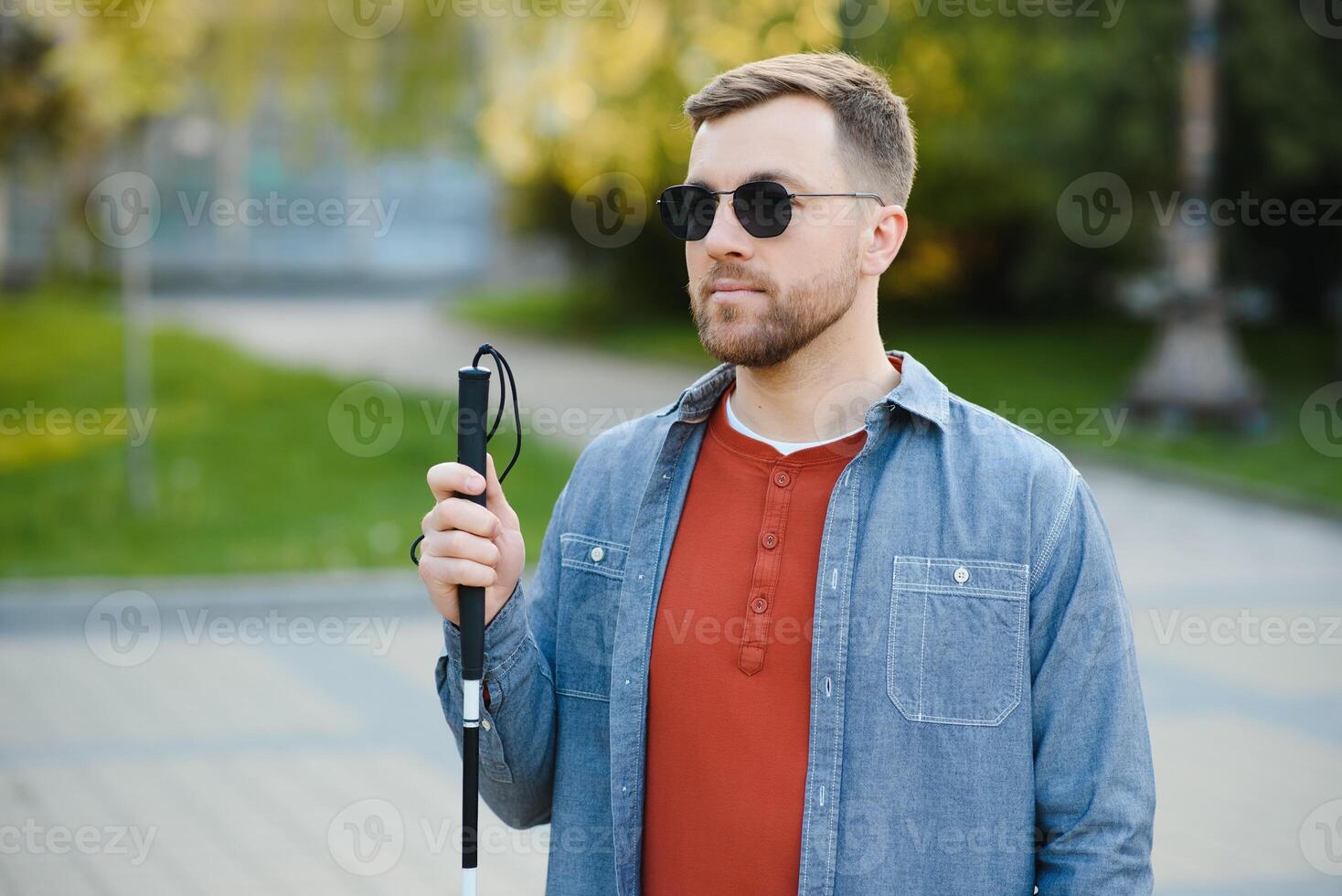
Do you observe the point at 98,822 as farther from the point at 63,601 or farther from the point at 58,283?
the point at 58,283

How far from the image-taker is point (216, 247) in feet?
131

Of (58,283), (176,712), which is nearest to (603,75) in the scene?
(176,712)

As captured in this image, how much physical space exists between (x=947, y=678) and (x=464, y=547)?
804 millimetres

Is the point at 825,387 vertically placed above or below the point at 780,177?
below

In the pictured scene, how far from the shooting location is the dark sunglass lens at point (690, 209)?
2535 millimetres

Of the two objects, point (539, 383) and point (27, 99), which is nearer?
point (539, 383)

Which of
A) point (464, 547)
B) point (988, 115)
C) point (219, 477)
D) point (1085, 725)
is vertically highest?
point (988, 115)

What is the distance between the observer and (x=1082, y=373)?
1877 centimetres

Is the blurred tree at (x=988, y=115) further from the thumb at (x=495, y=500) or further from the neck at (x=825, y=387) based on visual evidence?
the thumb at (x=495, y=500)

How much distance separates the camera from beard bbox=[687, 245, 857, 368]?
8.04 feet

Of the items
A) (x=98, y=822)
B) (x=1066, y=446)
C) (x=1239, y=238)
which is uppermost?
(x=1239, y=238)

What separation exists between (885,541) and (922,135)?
61.2 ft

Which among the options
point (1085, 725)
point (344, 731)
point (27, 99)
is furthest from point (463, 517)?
point (27, 99)

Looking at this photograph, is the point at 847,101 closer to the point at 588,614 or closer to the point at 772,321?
the point at 772,321
